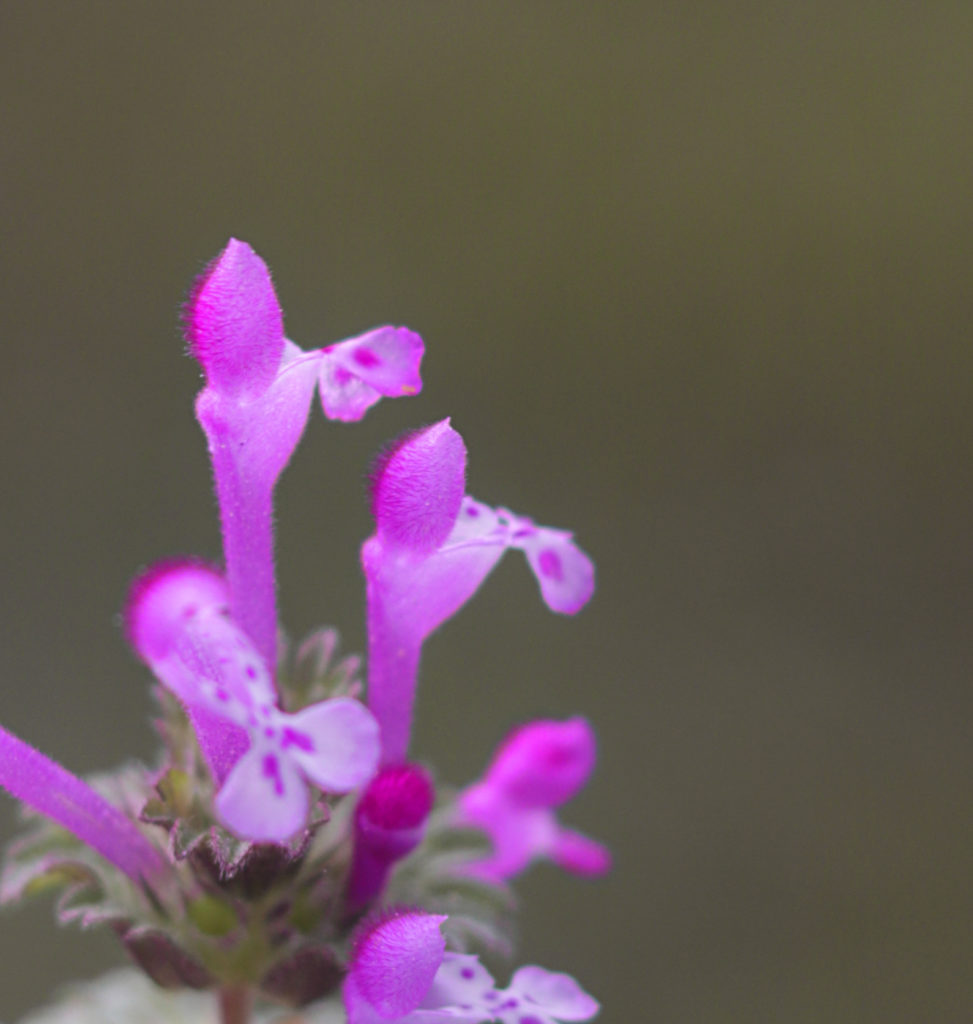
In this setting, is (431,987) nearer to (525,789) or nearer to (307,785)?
(307,785)

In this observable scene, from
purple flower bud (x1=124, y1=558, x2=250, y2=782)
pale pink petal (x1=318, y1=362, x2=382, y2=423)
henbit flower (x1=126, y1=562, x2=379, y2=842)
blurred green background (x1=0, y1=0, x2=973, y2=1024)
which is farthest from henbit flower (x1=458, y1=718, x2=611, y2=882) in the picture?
blurred green background (x1=0, y1=0, x2=973, y2=1024)

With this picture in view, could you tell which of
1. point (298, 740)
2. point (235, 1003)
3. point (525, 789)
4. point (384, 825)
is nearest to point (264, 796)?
point (298, 740)

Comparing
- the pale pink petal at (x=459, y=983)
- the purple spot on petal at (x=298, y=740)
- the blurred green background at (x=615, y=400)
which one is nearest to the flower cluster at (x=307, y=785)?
the pale pink petal at (x=459, y=983)

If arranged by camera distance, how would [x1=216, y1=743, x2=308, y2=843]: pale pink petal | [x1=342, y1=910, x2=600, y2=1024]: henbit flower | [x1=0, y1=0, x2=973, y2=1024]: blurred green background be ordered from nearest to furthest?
[x1=216, y1=743, x2=308, y2=843]: pale pink petal, [x1=342, y1=910, x2=600, y2=1024]: henbit flower, [x1=0, y1=0, x2=973, y2=1024]: blurred green background

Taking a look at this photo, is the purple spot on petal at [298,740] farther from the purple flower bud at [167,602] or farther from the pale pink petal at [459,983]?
the purple flower bud at [167,602]

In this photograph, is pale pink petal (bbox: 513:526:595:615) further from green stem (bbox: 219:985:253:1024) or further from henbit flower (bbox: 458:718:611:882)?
green stem (bbox: 219:985:253:1024)

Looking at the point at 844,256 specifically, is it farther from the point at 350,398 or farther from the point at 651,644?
the point at 350,398
